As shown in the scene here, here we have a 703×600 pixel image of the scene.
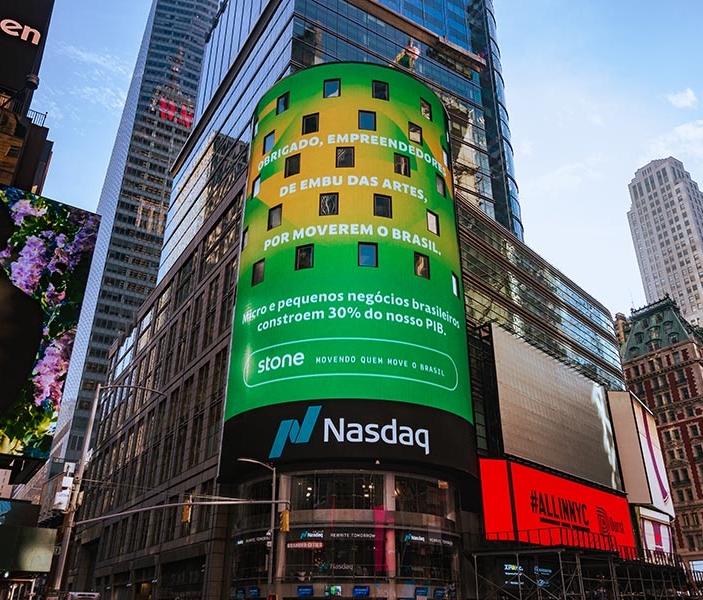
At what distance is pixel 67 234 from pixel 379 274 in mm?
19434

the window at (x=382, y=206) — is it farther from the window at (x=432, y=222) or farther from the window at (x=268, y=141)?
the window at (x=268, y=141)

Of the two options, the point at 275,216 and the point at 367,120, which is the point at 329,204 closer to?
the point at 275,216

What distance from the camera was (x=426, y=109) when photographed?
172ft

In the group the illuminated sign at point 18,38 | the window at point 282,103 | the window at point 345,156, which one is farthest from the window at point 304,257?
the illuminated sign at point 18,38

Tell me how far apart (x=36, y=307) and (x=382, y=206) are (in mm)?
23522

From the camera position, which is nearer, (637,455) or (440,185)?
(440,185)

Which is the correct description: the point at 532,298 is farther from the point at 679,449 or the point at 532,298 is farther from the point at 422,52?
the point at 679,449

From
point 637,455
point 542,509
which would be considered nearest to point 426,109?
point 542,509

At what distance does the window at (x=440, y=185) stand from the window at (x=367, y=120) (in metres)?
6.40

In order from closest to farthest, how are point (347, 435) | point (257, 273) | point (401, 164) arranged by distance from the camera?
1. point (347, 435)
2. point (257, 273)
3. point (401, 164)

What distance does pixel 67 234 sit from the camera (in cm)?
A: 3556

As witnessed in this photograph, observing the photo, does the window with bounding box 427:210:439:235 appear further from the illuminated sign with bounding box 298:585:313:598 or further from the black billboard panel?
the illuminated sign with bounding box 298:585:313:598

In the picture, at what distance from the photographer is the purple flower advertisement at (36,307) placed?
31531 mm

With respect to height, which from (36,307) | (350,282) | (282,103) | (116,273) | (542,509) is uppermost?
(116,273)
